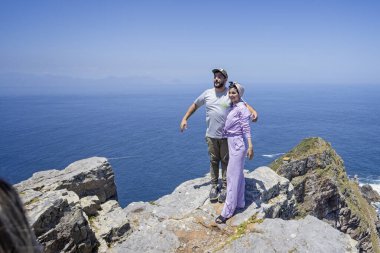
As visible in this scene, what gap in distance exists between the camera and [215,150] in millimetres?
12102

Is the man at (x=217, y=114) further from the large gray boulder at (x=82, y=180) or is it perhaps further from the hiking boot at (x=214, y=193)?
the large gray boulder at (x=82, y=180)

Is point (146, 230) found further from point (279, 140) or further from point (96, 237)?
point (279, 140)

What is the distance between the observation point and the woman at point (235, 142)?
434 inches

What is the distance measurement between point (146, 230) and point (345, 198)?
145 feet

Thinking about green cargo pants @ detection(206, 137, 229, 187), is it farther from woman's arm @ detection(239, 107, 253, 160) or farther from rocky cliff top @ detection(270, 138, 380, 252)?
rocky cliff top @ detection(270, 138, 380, 252)

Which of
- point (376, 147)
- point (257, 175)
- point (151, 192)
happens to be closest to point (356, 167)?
point (376, 147)

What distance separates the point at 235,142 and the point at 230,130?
1.56 feet

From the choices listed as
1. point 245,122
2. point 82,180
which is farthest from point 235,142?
point 82,180

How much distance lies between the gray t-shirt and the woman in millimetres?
223

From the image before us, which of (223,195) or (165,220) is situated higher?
(223,195)

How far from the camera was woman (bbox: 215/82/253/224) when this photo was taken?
11031 mm

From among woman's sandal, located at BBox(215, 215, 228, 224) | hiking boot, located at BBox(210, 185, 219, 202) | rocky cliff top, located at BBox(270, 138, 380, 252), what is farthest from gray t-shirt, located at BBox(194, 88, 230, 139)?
rocky cliff top, located at BBox(270, 138, 380, 252)

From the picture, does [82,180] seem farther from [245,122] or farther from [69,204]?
[245,122]

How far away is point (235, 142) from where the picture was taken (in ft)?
36.7
